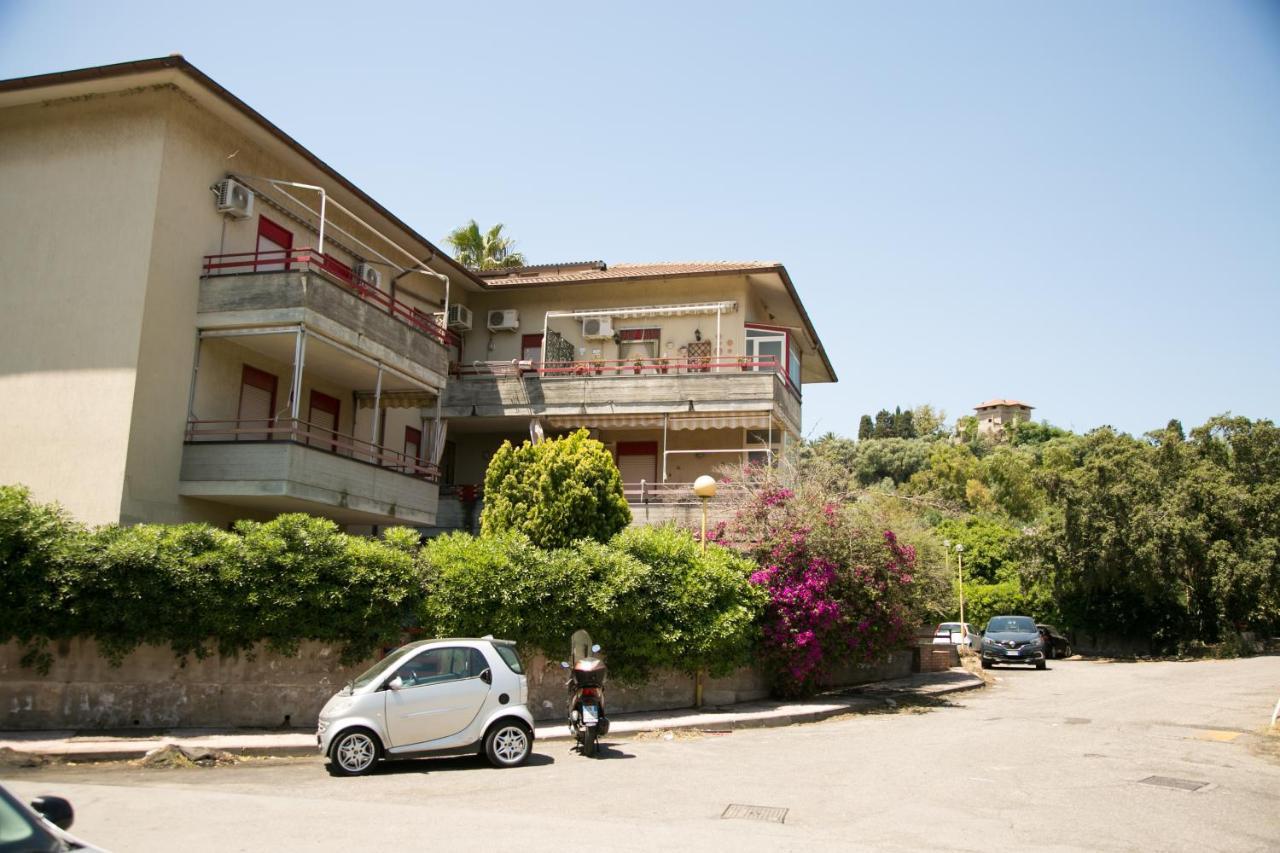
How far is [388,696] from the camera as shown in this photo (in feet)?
37.4

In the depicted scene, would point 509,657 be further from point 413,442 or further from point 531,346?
point 531,346

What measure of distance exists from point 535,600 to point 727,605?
3725 millimetres

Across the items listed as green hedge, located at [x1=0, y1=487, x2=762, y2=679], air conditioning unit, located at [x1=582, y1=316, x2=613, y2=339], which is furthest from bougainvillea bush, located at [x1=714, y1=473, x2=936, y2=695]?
air conditioning unit, located at [x1=582, y1=316, x2=613, y2=339]

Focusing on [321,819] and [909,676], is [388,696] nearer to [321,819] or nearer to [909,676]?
[321,819]

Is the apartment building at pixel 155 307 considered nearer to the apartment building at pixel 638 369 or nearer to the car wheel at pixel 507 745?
the apartment building at pixel 638 369

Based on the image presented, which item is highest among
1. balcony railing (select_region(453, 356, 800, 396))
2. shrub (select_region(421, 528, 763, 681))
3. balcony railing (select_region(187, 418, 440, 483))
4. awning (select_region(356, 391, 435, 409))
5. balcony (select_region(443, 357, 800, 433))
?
balcony railing (select_region(453, 356, 800, 396))

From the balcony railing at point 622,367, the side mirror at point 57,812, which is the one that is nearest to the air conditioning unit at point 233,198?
the balcony railing at point 622,367

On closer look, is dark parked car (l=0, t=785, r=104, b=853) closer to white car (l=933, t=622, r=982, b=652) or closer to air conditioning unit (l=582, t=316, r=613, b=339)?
air conditioning unit (l=582, t=316, r=613, b=339)

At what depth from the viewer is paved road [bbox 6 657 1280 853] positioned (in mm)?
7914

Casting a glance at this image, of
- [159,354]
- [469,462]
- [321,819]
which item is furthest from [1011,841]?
[469,462]

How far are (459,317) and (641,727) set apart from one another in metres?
16.3

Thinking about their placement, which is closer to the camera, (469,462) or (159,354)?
(159,354)

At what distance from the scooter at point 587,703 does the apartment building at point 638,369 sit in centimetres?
1202

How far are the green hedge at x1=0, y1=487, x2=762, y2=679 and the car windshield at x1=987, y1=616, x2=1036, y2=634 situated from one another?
17.3m
